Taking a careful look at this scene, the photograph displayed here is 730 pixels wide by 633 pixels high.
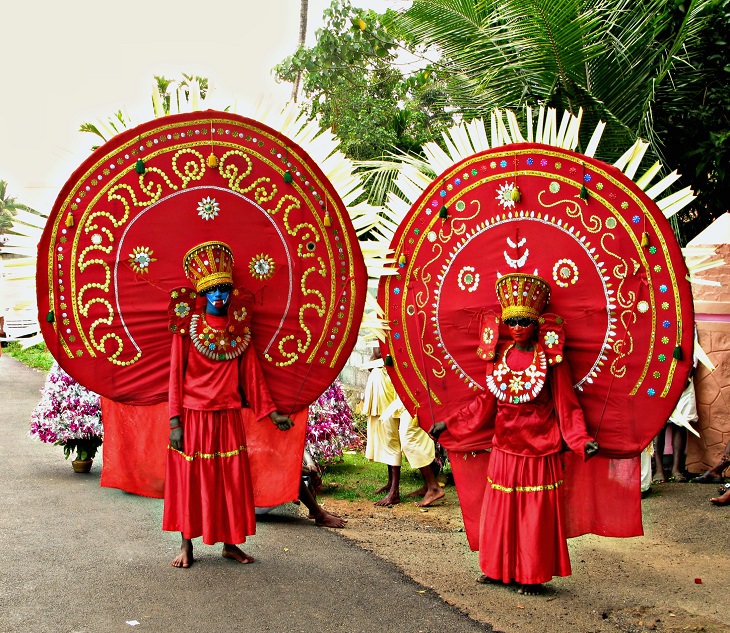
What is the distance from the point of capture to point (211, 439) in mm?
5383

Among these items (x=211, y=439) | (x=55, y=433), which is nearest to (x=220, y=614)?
(x=211, y=439)

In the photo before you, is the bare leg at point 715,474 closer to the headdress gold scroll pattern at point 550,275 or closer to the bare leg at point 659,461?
the bare leg at point 659,461

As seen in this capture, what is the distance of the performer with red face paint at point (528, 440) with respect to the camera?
4.94 metres

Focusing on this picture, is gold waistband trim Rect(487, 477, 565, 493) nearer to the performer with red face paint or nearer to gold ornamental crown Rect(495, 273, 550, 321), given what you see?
the performer with red face paint

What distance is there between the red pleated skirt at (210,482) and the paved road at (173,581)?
29 centimetres

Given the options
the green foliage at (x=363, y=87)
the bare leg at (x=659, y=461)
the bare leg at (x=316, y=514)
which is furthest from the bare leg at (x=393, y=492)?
the green foliage at (x=363, y=87)

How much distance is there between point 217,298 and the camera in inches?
205

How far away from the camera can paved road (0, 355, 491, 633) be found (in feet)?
15.0

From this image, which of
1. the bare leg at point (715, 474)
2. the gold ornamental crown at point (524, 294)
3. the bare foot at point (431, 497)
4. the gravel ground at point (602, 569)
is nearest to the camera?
the gravel ground at point (602, 569)

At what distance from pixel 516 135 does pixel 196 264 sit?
204 cm

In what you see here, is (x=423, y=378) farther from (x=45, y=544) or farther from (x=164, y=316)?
(x=45, y=544)

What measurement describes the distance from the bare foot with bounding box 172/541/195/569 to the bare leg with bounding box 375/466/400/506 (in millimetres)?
2551

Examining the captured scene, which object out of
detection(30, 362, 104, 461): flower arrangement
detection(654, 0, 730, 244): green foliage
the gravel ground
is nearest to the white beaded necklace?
the gravel ground

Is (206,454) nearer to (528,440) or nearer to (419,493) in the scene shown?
(528,440)
